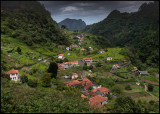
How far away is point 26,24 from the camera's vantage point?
4266cm

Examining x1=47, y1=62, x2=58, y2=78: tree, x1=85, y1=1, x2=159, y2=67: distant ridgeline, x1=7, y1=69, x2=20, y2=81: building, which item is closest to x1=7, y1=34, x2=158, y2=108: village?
x1=7, y1=69, x2=20, y2=81: building

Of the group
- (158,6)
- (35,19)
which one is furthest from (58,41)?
(158,6)

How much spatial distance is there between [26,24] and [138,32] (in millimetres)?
62263

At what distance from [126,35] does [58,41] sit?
50811mm

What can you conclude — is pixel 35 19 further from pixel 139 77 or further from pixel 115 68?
pixel 139 77

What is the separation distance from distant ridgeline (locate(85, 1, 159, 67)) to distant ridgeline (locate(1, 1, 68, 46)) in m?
28.6

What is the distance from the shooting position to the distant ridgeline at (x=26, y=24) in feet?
117

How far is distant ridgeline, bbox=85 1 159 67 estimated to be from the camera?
1867 inches

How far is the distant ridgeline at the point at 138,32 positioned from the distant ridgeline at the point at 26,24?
28.6 meters

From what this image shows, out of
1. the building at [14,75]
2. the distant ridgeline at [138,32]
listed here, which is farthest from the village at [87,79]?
the distant ridgeline at [138,32]

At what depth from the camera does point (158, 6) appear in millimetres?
72625

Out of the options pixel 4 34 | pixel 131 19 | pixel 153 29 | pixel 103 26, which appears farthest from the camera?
pixel 103 26

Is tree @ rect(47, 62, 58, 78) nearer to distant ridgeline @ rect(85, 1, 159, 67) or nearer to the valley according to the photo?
the valley

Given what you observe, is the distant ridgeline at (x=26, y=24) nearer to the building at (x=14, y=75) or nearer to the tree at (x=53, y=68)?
the building at (x=14, y=75)
